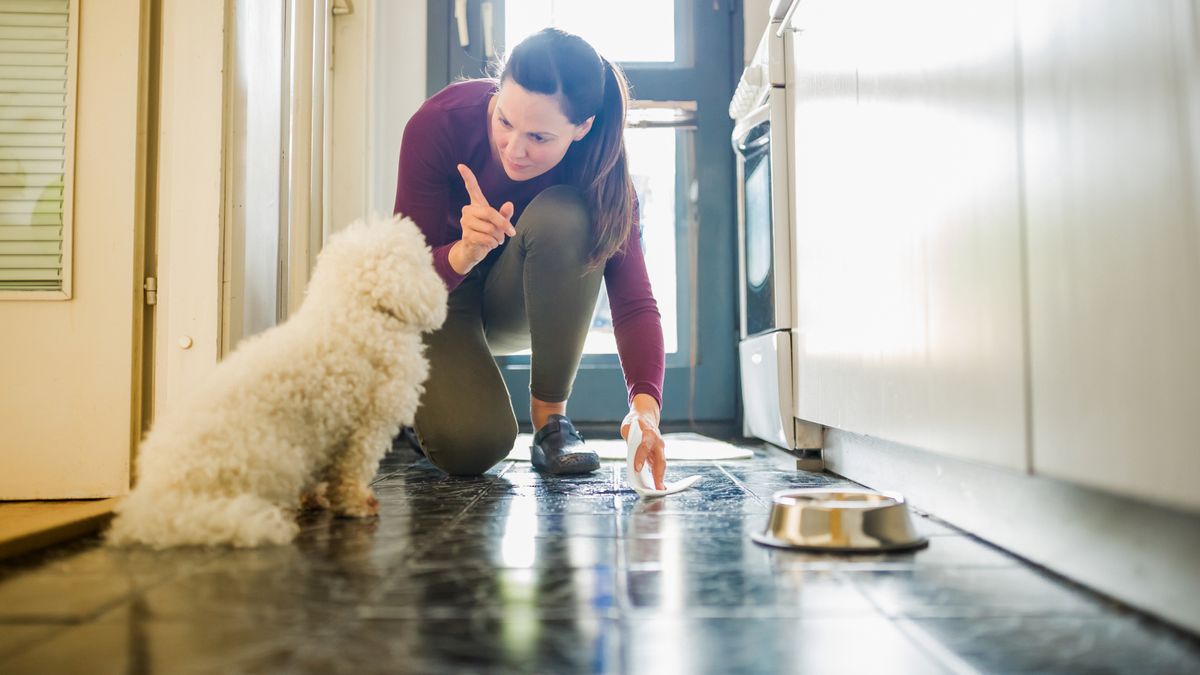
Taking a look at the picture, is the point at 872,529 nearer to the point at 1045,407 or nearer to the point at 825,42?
the point at 1045,407

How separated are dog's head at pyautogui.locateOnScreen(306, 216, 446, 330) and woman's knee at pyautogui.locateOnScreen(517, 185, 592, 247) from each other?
2.10ft

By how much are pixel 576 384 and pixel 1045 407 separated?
2.39 metres

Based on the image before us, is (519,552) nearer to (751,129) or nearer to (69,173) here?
(69,173)

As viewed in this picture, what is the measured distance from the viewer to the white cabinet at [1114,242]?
0.64 m

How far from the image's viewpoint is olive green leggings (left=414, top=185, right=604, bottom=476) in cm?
188

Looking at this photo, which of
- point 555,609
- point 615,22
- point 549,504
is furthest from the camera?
point 615,22

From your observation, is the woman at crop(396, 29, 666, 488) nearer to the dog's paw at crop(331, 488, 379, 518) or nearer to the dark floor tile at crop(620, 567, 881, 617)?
the dog's paw at crop(331, 488, 379, 518)

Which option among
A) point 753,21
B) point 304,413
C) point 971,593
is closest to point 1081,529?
point 971,593

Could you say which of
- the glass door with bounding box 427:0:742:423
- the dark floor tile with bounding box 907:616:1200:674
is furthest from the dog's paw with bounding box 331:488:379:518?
the glass door with bounding box 427:0:742:423

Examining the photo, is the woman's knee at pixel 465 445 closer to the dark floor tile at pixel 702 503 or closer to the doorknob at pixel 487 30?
the dark floor tile at pixel 702 503

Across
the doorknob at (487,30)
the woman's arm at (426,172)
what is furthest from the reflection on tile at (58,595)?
the doorknob at (487,30)

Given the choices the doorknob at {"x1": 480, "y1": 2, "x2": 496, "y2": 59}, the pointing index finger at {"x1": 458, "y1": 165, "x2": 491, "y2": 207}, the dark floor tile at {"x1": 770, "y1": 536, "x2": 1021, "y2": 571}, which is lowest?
the dark floor tile at {"x1": 770, "y1": 536, "x2": 1021, "y2": 571}

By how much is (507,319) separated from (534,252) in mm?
249

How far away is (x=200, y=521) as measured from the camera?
1.06 metres
